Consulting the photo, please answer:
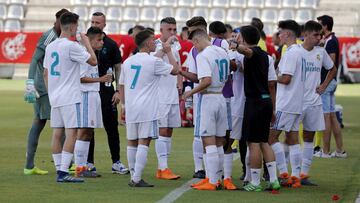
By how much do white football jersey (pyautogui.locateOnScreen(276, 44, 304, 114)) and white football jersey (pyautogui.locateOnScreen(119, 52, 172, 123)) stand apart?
144cm

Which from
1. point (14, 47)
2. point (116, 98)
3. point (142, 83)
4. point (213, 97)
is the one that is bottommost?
point (116, 98)

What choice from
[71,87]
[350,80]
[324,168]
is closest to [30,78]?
[71,87]

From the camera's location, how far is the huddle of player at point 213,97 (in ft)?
41.2

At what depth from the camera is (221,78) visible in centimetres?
1264

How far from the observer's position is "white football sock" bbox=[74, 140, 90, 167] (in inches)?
546

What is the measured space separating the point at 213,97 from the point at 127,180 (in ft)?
5.81

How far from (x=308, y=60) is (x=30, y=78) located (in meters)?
3.52

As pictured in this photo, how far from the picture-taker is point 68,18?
12.9 meters

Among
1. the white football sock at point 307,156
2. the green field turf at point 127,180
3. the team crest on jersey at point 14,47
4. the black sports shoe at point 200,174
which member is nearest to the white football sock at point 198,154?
the black sports shoe at point 200,174

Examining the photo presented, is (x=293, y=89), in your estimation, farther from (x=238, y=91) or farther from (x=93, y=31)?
(x=93, y=31)

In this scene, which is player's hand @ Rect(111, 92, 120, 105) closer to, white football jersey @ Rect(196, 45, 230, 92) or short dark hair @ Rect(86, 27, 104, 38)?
short dark hair @ Rect(86, 27, 104, 38)

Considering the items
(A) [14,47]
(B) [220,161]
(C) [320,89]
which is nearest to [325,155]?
(C) [320,89]

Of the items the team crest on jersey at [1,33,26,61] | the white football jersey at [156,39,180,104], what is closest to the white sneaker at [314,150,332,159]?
the white football jersey at [156,39,180,104]

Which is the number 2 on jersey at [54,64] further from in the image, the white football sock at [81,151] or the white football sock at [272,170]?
the white football sock at [272,170]
